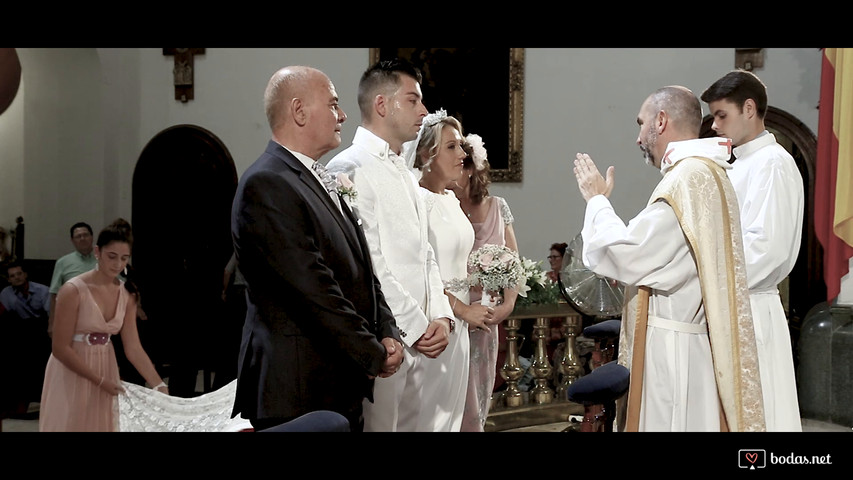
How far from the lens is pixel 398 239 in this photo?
139 inches

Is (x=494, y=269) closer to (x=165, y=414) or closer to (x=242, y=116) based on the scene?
(x=165, y=414)

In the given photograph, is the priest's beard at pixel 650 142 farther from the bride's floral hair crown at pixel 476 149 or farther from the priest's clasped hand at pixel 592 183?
the bride's floral hair crown at pixel 476 149

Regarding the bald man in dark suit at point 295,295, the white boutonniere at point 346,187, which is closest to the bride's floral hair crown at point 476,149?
the white boutonniere at point 346,187

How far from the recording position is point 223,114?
10.1 m

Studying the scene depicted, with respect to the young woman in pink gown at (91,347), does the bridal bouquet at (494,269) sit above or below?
above

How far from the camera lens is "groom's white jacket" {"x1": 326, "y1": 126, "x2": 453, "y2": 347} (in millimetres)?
3391

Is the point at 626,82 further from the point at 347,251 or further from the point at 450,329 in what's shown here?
the point at 347,251

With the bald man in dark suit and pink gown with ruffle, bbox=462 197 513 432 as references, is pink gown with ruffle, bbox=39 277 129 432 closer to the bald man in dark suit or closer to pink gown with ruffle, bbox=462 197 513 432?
the bald man in dark suit

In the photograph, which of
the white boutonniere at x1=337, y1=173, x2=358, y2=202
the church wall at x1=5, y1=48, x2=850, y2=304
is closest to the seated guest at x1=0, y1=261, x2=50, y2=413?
the church wall at x1=5, y1=48, x2=850, y2=304

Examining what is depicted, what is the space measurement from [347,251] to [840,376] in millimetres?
4628

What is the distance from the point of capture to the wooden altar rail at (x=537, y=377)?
5707 mm

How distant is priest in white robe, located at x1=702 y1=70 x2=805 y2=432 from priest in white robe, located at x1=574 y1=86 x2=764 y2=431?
50cm

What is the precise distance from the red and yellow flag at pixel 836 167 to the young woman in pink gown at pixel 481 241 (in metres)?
2.36
